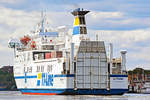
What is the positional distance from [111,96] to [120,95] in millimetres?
3329

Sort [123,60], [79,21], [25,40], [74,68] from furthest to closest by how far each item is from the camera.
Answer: [25,40]
[79,21]
[123,60]
[74,68]

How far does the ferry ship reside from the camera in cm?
8975

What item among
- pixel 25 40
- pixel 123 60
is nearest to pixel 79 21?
pixel 123 60

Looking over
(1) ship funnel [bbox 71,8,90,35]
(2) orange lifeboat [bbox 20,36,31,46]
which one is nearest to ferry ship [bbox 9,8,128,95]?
(1) ship funnel [bbox 71,8,90,35]

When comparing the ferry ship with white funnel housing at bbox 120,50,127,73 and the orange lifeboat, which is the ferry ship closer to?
white funnel housing at bbox 120,50,127,73

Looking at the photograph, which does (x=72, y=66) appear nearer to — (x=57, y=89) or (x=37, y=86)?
(x=57, y=89)

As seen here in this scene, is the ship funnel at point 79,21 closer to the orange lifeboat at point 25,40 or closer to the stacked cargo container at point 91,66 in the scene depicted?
the stacked cargo container at point 91,66

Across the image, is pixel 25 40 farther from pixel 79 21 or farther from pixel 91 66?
pixel 91 66

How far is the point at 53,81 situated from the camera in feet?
305

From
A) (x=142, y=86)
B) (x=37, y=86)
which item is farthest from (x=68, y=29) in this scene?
(x=142, y=86)

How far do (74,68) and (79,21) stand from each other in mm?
9203

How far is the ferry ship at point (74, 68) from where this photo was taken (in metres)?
89.8

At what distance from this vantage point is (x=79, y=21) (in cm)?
9681

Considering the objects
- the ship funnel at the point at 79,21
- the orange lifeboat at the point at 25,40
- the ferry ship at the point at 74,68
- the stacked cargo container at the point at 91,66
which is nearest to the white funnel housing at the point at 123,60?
the ferry ship at the point at 74,68
